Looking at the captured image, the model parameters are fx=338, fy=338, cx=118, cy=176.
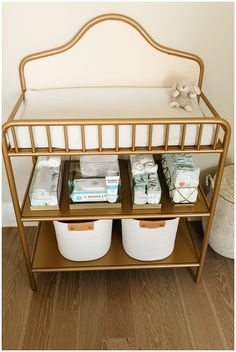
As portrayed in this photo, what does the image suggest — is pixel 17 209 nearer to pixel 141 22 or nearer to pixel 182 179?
pixel 182 179

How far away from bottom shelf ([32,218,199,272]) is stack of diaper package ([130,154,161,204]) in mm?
343

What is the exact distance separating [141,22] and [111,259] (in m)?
1.05

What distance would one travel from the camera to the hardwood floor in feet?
4.70

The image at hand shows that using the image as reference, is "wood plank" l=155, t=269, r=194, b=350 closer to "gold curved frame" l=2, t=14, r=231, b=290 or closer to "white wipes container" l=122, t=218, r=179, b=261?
"white wipes container" l=122, t=218, r=179, b=261

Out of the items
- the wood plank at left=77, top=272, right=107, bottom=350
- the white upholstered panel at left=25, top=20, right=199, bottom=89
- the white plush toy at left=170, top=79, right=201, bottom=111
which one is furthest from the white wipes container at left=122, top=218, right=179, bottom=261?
the white upholstered panel at left=25, top=20, right=199, bottom=89

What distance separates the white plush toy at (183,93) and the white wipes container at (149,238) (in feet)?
1.62

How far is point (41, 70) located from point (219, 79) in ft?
2.64

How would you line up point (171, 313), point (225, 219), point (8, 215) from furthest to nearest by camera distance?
1. point (8, 215)
2. point (225, 219)
3. point (171, 313)

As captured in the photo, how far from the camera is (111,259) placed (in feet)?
5.21

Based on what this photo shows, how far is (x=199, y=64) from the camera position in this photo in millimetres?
1484

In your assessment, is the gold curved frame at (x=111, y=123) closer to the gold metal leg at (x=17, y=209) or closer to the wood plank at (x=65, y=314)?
the gold metal leg at (x=17, y=209)

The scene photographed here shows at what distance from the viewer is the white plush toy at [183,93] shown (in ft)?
4.52

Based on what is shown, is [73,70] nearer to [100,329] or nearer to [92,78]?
[92,78]

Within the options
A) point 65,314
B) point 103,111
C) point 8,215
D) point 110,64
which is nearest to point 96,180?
point 103,111
